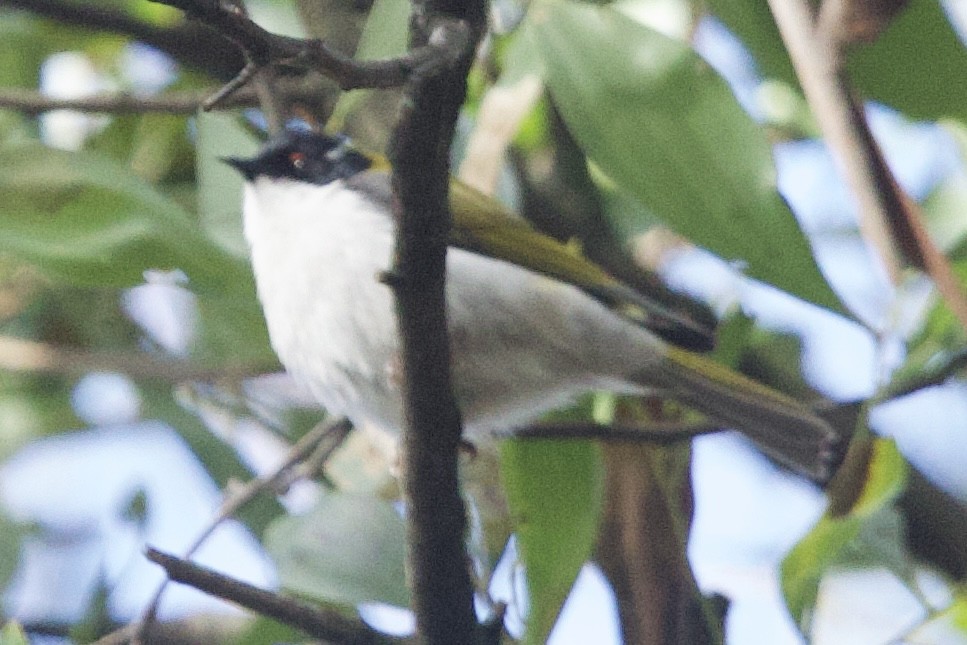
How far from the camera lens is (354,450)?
356 cm

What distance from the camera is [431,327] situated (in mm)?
1940

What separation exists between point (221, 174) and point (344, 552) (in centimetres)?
124

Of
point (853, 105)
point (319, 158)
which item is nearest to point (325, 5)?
point (319, 158)

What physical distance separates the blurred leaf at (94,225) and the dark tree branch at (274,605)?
41.7 inches

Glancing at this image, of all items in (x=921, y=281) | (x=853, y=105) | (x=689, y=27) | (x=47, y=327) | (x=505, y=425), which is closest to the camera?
(x=853, y=105)

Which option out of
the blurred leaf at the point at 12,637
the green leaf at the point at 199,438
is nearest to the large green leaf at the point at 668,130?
the blurred leaf at the point at 12,637

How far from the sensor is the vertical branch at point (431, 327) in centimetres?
168

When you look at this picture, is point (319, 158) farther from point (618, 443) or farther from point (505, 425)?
point (618, 443)

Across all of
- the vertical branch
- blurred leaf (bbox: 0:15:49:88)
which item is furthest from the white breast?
blurred leaf (bbox: 0:15:49:88)

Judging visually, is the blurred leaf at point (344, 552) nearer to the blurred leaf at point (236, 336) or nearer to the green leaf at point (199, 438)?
the blurred leaf at point (236, 336)

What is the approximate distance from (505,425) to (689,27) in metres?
1.31

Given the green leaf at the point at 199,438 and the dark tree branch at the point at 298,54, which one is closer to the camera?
the dark tree branch at the point at 298,54

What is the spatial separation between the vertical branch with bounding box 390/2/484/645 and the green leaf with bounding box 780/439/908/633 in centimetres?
51

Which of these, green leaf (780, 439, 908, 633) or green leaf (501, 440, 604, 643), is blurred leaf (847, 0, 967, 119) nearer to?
green leaf (501, 440, 604, 643)
